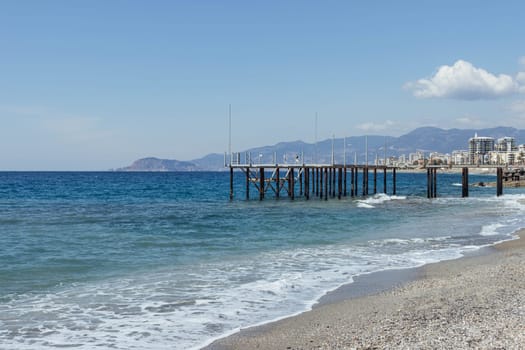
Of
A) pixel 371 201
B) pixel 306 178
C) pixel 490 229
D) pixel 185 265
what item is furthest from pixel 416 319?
pixel 306 178

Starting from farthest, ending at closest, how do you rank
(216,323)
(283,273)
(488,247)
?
(488,247)
(283,273)
(216,323)

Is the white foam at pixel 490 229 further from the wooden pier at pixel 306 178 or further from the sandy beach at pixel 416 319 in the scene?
the wooden pier at pixel 306 178

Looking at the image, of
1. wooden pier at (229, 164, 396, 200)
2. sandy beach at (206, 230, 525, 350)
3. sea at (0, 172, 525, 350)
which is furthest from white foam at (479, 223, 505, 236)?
wooden pier at (229, 164, 396, 200)

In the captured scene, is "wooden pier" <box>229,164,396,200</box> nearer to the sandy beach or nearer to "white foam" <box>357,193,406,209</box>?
"white foam" <box>357,193,406,209</box>

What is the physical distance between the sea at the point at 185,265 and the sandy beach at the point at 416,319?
0.71 metres

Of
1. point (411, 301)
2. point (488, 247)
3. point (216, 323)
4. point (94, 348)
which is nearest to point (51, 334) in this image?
point (94, 348)

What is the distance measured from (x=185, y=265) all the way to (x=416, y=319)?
27.4ft

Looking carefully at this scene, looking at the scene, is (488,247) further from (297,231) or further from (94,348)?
(94,348)

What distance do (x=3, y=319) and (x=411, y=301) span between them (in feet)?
24.5

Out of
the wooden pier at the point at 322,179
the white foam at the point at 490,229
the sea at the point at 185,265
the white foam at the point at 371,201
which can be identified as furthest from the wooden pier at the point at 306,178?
the white foam at the point at 490,229

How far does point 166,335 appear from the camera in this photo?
881cm

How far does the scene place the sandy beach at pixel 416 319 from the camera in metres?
7.41

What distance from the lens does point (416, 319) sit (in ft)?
28.6

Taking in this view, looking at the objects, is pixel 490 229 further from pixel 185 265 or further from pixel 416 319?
pixel 416 319
